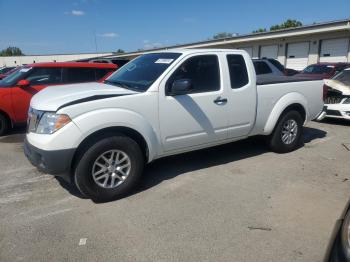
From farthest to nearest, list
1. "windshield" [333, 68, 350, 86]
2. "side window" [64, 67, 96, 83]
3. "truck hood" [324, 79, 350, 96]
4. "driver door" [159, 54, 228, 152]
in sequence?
"windshield" [333, 68, 350, 86] < "truck hood" [324, 79, 350, 96] < "side window" [64, 67, 96, 83] < "driver door" [159, 54, 228, 152]

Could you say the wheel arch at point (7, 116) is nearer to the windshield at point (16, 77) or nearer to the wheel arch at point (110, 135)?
the windshield at point (16, 77)

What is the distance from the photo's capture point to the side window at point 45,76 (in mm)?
7828

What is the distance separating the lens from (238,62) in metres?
5.17

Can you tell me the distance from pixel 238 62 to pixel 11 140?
525cm

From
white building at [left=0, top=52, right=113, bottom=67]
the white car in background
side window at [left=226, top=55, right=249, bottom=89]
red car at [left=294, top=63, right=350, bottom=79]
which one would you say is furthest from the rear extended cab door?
white building at [left=0, top=52, right=113, bottom=67]

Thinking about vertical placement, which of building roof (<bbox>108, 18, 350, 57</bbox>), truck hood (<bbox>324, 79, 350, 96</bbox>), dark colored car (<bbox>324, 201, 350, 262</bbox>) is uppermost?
building roof (<bbox>108, 18, 350, 57</bbox>)

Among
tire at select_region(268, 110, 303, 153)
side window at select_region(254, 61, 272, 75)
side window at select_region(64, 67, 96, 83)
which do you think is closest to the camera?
tire at select_region(268, 110, 303, 153)

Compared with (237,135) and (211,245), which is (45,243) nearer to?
(211,245)

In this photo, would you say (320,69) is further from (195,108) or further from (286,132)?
(195,108)

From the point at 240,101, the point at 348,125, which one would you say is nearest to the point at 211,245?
the point at 240,101

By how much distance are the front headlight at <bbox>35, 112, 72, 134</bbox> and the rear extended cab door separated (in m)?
2.39

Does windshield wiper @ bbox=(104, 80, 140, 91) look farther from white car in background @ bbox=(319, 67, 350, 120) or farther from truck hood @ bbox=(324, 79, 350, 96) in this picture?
truck hood @ bbox=(324, 79, 350, 96)

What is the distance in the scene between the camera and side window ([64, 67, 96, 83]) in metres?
8.05

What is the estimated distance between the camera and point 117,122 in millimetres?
3889
